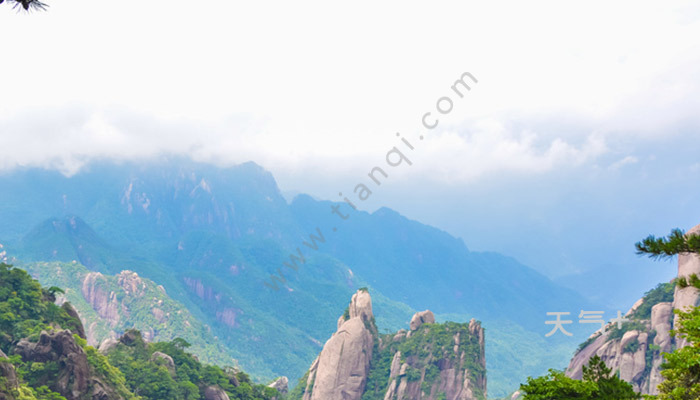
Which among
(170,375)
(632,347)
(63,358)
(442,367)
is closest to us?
(63,358)

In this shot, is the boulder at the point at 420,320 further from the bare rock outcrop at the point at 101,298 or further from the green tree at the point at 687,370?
the bare rock outcrop at the point at 101,298

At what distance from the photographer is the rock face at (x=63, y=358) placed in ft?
108

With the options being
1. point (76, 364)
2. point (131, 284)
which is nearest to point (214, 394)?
point (76, 364)

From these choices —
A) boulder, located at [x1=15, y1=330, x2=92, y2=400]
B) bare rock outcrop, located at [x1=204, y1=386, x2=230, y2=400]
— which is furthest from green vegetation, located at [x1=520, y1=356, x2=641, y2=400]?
bare rock outcrop, located at [x1=204, y1=386, x2=230, y2=400]

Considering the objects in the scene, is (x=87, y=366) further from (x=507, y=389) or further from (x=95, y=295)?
(x=507, y=389)

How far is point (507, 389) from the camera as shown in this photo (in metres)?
145

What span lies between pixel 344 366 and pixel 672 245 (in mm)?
53203

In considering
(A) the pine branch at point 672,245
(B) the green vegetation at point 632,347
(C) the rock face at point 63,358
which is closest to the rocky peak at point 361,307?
(B) the green vegetation at point 632,347

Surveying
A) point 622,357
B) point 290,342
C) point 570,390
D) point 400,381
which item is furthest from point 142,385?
point 290,342

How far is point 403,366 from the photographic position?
6078 cm

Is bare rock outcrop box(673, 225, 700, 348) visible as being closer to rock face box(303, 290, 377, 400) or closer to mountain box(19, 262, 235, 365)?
rock face box(303, 290, 377, 400)

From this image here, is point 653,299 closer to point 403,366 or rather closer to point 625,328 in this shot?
point 625,328

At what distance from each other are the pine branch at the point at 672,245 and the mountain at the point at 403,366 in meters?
48.9

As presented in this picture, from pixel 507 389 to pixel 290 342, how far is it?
63.0m
